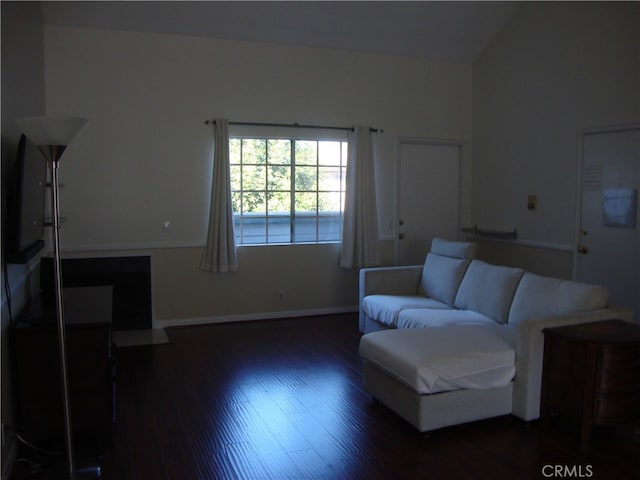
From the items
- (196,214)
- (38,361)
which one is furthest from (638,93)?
(38,361)

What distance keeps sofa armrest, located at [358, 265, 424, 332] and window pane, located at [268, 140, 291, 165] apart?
1.50 metres

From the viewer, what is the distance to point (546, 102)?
5629 millimetres

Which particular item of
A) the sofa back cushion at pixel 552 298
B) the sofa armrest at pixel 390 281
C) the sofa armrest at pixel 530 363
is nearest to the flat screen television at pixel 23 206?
the sofa armrest at pixel 530 363

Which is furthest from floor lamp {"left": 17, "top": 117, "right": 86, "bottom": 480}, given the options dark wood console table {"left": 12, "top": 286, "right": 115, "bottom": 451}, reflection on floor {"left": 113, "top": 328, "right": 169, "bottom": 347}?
reflection on floor {"left": 113, "top": 328, "right": 169, "bottom": 347}

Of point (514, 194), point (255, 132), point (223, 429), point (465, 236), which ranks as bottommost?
point (223, 429)

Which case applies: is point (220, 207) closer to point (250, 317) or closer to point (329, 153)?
point (250, 317)

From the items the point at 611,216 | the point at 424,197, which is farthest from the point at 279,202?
the point at 611,216

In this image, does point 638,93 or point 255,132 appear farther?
Answer: point 255,132

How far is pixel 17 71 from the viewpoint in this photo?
347 cm

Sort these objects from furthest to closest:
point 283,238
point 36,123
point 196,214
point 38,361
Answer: point 283,238 → point 196,214 → point 38,361 → point 36,123

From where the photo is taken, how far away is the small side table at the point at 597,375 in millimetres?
2977

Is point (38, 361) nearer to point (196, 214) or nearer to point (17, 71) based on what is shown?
point (17, 71)

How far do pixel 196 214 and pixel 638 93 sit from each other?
414 cm

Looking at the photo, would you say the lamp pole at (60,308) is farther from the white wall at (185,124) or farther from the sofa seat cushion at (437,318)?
the white wall at (185,124)
